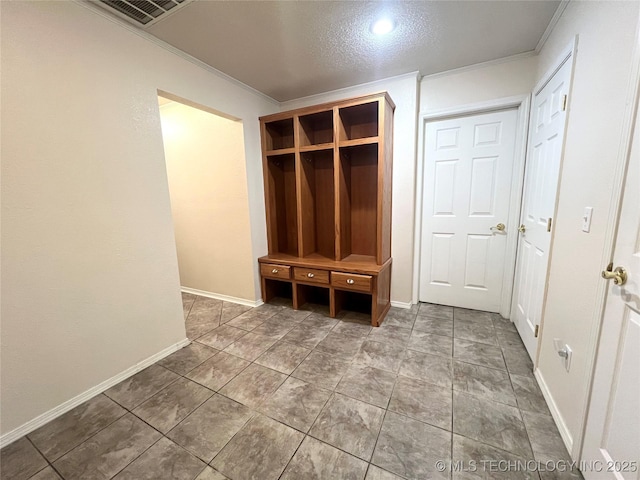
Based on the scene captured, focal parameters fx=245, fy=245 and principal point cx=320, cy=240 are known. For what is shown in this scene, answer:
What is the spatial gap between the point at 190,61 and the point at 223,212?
4.82ft

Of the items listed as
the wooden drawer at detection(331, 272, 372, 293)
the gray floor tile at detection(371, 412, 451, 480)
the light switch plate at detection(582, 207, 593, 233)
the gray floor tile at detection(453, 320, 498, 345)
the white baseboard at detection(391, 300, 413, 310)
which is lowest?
the gray floor tile at detection(371, 412, 451, 480)

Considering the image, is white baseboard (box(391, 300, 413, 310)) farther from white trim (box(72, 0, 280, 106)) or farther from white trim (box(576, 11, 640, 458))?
white trim (box(72, 0, 280, 106))

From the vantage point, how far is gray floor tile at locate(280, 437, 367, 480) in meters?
1.12

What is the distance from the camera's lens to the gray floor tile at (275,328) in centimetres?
235

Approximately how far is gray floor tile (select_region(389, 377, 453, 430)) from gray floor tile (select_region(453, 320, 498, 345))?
30.1 inches

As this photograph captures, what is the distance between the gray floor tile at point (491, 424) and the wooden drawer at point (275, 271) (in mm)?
1847

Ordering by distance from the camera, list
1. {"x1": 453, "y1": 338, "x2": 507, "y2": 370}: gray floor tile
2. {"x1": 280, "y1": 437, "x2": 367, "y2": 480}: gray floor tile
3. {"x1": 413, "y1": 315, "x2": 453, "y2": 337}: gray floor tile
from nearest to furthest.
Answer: {"x1": 280, "y1": 437, "x2": 367, "y2": 480}: gray floor tile, {"x1": 453, "y1": 338, "x2": 507, "y2": 370}: gray floor tile, {"x1": 413, "y1": 315, "x2": 453, "y2": 337}: gray floor tile

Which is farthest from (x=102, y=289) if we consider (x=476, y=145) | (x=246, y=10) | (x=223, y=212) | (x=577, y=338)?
(x=476, y=145)

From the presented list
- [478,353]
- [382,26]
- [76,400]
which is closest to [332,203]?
[382,26]

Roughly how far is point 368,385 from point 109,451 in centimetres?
148

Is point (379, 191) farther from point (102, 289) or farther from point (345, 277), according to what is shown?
point (102, 289)

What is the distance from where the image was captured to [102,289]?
65.2 inches

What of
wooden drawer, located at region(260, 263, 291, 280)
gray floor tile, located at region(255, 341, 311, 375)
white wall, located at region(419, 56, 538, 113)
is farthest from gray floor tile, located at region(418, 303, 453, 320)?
white wall, located at region(419, 56, 538, 113)

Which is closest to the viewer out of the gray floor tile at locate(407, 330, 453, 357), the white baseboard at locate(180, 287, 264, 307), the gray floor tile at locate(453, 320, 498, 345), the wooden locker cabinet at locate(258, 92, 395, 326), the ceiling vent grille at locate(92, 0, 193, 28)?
the ceiling vent grille at locate(92, 0, 193, 28)
